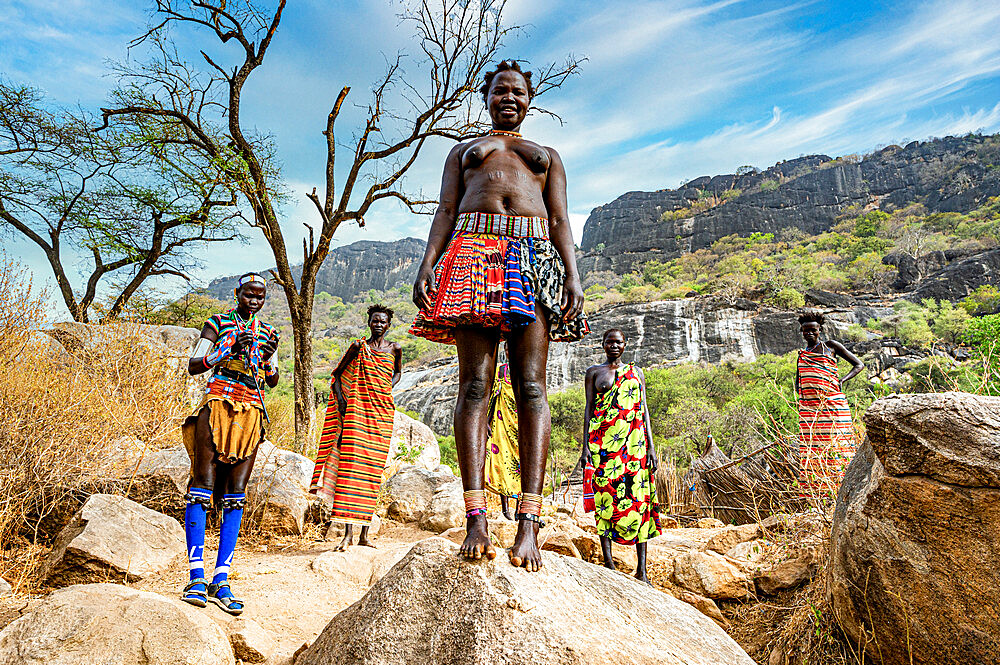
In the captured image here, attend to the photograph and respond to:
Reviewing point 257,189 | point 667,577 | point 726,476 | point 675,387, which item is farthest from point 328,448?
point 675,387

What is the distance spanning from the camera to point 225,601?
336cm

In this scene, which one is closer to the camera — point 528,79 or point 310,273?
point 528,79

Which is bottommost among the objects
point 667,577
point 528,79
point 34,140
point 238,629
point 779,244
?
point 667,577

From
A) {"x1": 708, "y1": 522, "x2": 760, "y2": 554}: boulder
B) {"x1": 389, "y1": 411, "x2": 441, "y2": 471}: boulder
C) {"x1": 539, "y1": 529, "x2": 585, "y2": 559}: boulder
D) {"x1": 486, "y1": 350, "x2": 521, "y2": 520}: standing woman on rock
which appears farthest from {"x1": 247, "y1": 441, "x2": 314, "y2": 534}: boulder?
{"x1": 708, "y1": 522, "x2": 760, "y2": 554}: boulder

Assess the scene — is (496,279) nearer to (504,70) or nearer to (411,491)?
(504,70)

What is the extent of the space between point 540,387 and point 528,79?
1.54m

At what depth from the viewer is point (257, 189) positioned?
10.4 meters

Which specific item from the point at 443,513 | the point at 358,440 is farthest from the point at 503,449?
the point at 358,440

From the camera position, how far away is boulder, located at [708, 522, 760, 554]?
17.2 feet

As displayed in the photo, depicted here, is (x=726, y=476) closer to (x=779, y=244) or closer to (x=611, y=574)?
(x=611, y=574)

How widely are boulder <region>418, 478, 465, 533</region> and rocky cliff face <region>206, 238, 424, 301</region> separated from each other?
95.2 meters

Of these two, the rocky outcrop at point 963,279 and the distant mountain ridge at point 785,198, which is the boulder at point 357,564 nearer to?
the rocky outcrop at point 963,279

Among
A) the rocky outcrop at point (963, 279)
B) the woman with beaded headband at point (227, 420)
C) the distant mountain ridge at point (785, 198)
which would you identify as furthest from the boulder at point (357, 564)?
the distant mountain ridge at point (785, 198)

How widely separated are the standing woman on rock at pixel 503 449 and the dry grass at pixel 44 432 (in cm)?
356
